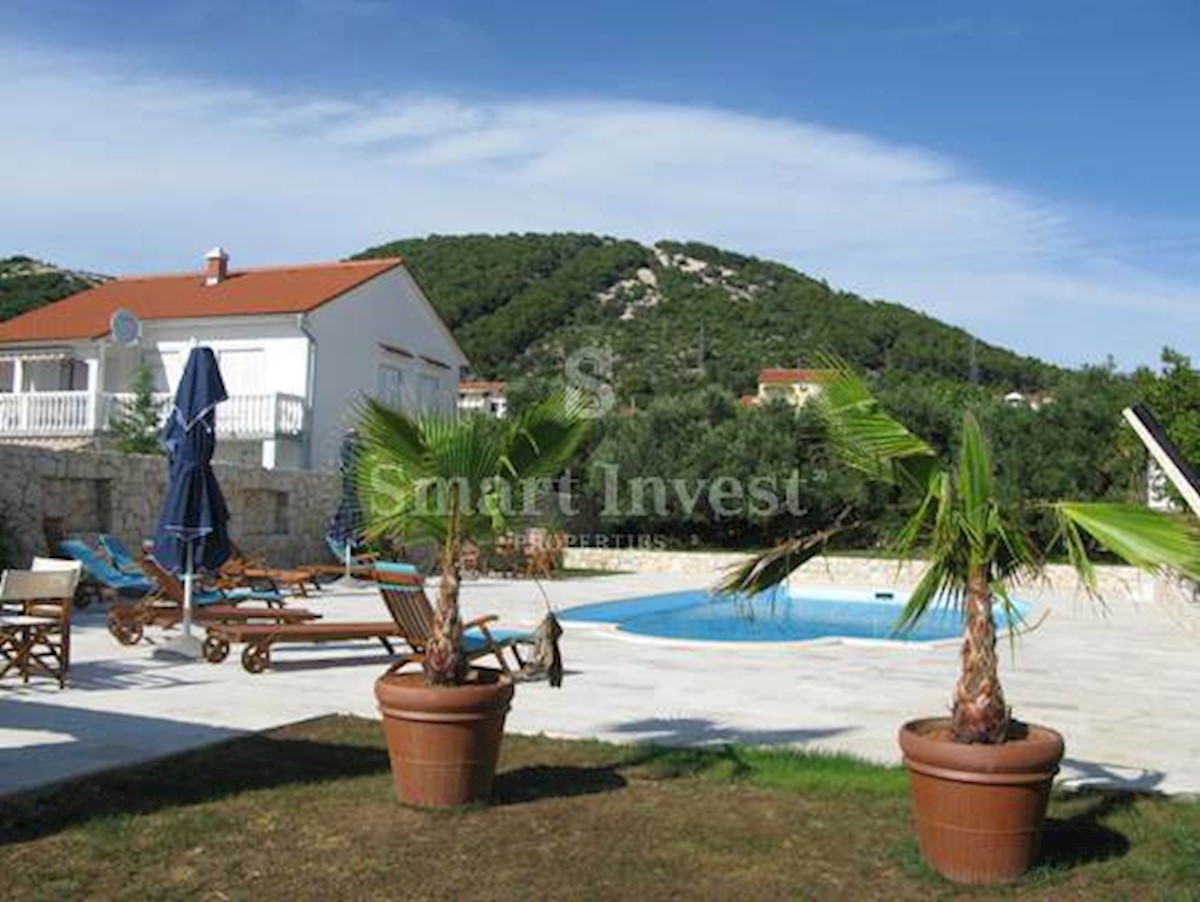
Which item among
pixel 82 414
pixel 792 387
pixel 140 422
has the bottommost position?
pixel 140 422

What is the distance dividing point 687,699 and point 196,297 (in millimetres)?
24235

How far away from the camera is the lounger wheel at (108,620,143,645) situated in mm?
11008

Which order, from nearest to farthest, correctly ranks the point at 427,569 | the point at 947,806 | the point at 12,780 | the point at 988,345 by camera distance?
the point at 947,806 < the point at 12,780 < the point at 427,569 < the point at 988,345

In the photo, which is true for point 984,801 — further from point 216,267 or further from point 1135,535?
point 216,267

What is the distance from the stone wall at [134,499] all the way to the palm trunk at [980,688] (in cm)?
1427

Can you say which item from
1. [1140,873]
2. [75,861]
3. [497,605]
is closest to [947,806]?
[1140,873]

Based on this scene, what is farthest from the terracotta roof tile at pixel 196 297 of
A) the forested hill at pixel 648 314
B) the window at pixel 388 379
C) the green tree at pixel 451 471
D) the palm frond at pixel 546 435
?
the palm frond at pixel 546 435

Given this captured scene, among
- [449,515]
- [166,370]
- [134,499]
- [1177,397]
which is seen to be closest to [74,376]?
[166,370]

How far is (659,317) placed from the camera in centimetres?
6669

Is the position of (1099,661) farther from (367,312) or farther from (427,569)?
(367,312)

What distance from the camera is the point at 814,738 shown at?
7.47 m

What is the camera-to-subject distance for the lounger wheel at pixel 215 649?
1020 centimetres

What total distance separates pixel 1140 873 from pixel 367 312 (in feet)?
87.9

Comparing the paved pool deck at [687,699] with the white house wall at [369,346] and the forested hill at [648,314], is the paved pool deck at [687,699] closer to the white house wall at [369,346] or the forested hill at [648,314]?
the white house wall at [369,346]
